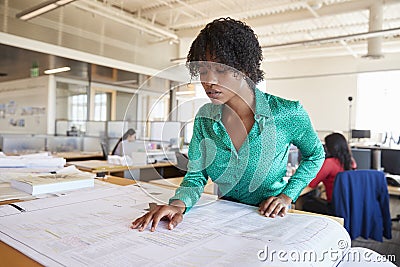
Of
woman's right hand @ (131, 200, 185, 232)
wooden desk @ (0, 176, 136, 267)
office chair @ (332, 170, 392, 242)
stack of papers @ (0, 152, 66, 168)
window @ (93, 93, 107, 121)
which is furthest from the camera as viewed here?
window @ (93, 93, 107, 121)

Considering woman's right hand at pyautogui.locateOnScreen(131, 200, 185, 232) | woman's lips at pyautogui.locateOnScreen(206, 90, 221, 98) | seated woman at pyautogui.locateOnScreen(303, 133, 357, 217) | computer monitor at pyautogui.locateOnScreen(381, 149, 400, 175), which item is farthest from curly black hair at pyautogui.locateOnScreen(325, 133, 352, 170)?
woman's right hand at pyautogui.locateOnScreen(131, 200, 185, 232)

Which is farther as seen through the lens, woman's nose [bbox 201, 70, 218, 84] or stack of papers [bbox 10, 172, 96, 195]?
stack of papers [bbox 10, 172, 96, 195]

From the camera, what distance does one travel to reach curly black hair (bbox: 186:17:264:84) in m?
0.84

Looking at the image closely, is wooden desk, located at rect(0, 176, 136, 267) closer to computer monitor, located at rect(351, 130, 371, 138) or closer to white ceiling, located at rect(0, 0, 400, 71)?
white ceiling, located at rect(0, 0, 400, 71)

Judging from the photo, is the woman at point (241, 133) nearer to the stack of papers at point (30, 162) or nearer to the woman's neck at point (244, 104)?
the woman's neck at point (244, 104)

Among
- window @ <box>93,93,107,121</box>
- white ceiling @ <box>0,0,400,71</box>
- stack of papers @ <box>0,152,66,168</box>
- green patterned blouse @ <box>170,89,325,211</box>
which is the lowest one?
stack of papers @ <box>0,152,66,168</box>

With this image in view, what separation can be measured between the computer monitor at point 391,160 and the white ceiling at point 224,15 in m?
1.98

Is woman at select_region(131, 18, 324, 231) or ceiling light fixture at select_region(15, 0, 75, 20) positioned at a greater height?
ceiling light fixture at select_region(15, 0, 75, 20)

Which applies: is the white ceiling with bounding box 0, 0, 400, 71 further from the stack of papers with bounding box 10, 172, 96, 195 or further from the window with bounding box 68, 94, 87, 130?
the stack of papers with bounding box 10, 172, 96, 195

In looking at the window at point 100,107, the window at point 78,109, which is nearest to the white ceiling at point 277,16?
the window at point 100,107

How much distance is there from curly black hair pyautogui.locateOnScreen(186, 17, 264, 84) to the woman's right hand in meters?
0.34

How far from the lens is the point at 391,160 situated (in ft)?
11.7

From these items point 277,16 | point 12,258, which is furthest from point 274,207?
point 277,16

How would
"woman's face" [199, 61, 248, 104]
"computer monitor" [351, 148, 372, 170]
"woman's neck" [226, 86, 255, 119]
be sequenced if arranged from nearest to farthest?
"woman's face" [199, 61, 248, 104], "woman's neck" [226, 86, 255, 119], "computer monitor" [351, 148, 372, 170]
